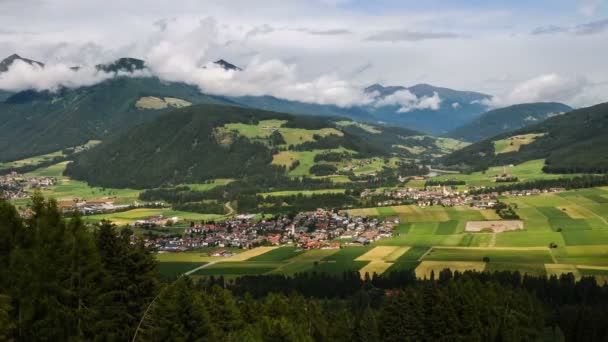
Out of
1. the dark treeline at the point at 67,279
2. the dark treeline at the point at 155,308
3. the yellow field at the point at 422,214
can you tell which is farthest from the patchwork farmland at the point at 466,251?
the dark treeline at the point at 67,279

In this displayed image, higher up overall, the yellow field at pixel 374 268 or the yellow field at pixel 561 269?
the yellow field at pixel 561 269

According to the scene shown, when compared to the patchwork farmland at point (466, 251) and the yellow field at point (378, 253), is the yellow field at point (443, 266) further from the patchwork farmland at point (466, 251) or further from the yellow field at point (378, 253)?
the yellow field at point (378, 253)

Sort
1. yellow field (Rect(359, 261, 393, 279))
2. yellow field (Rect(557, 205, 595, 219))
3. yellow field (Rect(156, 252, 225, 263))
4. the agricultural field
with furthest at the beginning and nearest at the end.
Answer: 1. the agricultural field
2. yellow field (Rect(557, 205, 595, 219))
3. yellow field (Rect(156, 252, 225, 263))
4. yellow field (Rect(359, 261, 393, 279))

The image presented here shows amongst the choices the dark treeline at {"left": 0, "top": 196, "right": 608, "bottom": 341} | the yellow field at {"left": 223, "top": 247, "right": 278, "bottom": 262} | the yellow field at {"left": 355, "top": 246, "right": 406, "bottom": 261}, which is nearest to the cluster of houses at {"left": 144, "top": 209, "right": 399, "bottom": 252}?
the yellow field at {"left": 223, "top": 247, "right": 278, "bottom": 262}

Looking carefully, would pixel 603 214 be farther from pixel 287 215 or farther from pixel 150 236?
pixel 150 236

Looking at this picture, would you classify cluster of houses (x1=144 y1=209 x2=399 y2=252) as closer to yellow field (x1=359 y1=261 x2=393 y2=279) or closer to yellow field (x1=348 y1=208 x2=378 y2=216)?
yellow field (x1=348 y1=208 x2=378 y2=216)

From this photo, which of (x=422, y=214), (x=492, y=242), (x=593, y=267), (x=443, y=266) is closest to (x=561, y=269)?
(x=593, y=267)

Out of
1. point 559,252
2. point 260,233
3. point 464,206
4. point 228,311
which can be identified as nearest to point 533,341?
point 228,311
